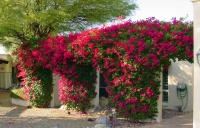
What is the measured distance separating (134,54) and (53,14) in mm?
5906

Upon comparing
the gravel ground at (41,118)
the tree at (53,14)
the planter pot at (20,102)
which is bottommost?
the gravel ground at (41,118)

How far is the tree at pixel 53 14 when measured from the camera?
15180mm

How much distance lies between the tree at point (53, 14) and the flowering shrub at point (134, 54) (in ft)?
10.2

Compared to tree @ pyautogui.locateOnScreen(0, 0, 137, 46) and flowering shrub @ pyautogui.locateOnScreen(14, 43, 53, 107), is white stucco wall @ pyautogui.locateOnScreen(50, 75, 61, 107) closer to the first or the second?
flowering shrub @ pyautogui.locateOnScreen(14, 43, 53, 107)

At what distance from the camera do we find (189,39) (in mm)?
10812

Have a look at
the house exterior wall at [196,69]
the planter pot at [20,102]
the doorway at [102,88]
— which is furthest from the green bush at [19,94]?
the house exterior wall at [196,69]

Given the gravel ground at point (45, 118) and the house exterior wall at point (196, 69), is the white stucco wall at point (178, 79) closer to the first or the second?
the gravel ground at point (45, 118)

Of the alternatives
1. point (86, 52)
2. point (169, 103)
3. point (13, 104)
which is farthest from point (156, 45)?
point (13, 104)

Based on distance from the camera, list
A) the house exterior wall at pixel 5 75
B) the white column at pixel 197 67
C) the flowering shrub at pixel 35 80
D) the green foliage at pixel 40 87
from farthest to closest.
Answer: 1. the house exterior wall at pixel 5 75
2. the green foliage at pixel 40 87
3. the flowering shrub at pixel 35 80
4. the white column at pixel 197 67

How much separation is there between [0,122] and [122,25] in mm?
6519

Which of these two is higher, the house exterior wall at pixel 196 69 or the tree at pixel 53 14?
the tree at pixel 53 14

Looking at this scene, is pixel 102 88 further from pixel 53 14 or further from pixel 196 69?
pixel 196 69

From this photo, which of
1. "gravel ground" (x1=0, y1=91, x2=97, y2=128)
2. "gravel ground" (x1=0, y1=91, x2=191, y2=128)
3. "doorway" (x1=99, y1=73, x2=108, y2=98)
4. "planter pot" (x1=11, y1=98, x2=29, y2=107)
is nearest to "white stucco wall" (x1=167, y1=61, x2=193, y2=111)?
"gravel ground" (x1=0, y1=91, x2=191, y2=128)

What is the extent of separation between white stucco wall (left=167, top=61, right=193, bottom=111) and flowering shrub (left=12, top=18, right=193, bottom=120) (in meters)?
4.05
